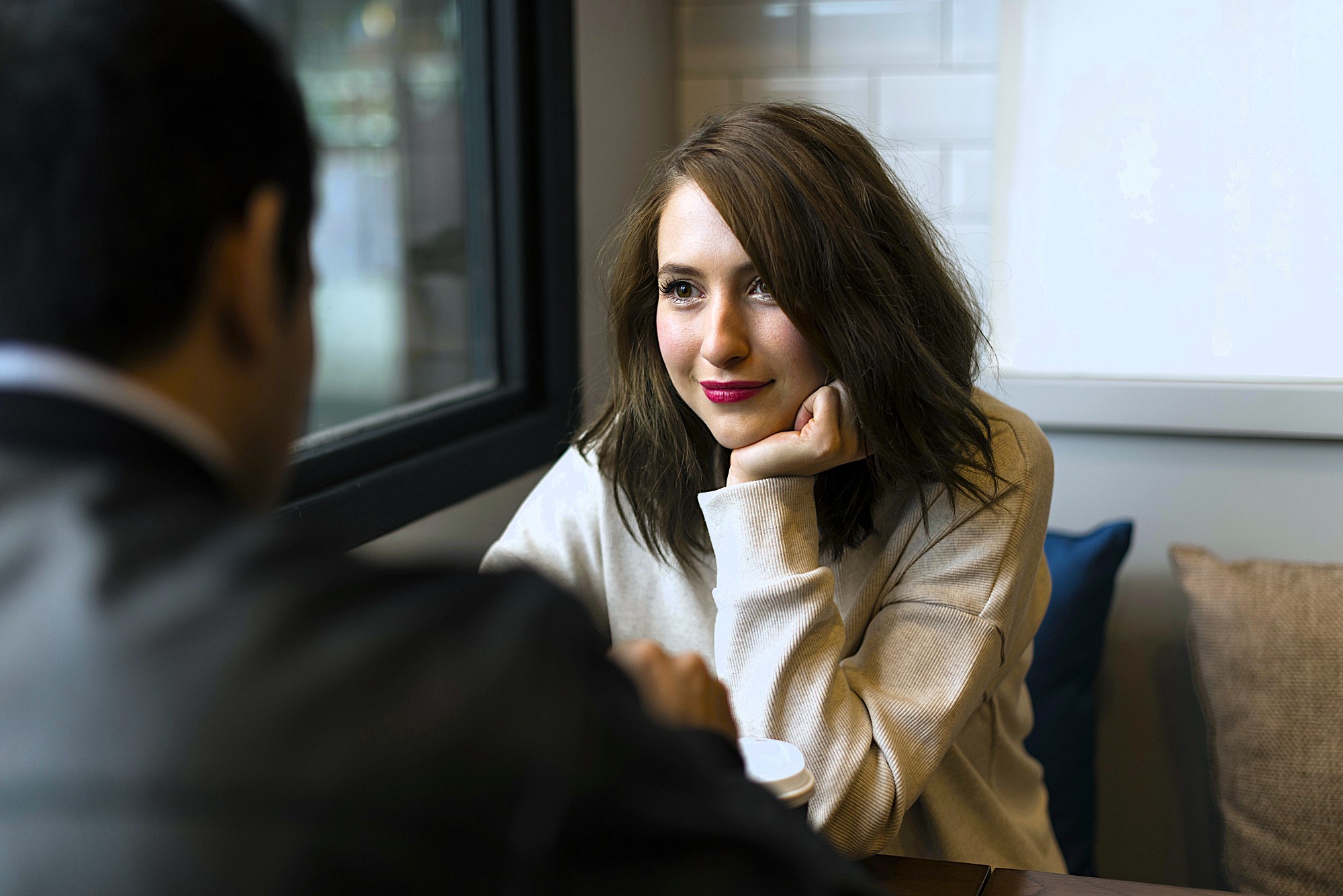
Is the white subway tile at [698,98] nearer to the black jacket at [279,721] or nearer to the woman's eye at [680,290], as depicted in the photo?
the woman's eye at [680,290]

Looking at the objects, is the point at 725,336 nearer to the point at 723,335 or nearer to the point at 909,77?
the point at 723,335

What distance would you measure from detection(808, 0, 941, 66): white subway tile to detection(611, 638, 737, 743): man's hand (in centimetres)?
151

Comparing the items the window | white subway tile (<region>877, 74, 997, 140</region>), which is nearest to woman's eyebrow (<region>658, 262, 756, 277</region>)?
the window

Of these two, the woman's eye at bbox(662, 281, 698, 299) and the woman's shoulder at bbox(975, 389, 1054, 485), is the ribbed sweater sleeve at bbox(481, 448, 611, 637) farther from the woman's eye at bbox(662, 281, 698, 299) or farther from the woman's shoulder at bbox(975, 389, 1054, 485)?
the woman's shoulder at bbox(975, 389, 1054, 485)

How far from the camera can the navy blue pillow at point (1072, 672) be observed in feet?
5.26

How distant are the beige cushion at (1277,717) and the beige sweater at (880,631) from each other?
0.38 metres

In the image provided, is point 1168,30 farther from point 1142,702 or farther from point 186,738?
point 186,738

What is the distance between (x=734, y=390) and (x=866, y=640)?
0.29 metres

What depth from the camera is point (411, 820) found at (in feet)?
1.18

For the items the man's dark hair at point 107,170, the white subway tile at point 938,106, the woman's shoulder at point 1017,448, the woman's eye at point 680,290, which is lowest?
the woman's shoulder at point 1017,448

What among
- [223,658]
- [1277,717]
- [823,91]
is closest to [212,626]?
[223,658]

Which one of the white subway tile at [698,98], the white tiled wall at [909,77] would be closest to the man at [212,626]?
the white tiled wall at [909,77]

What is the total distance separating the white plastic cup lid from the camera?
77 centimetres

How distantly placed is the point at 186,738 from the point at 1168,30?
5.75 feet
